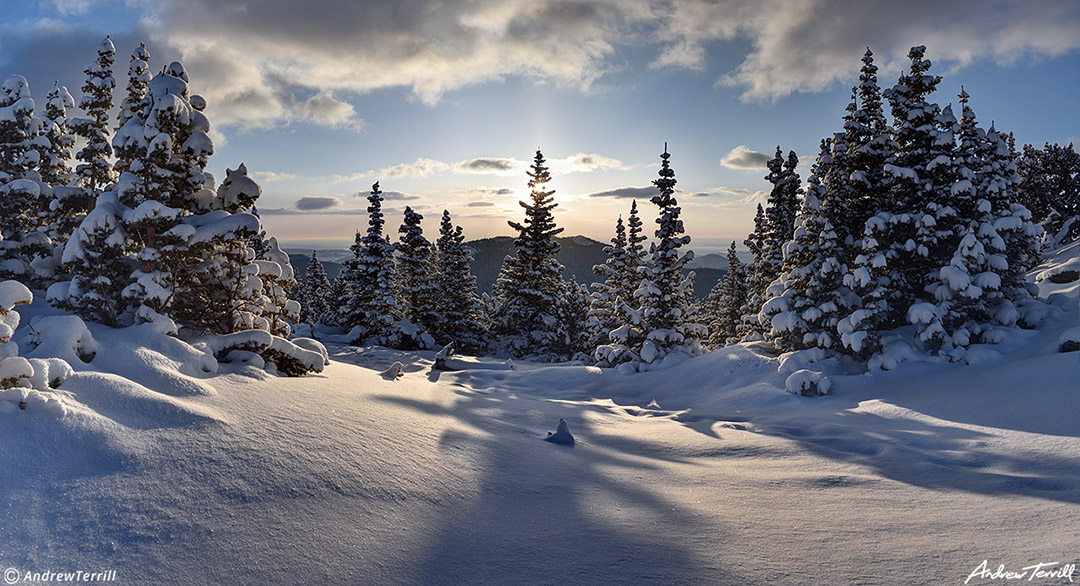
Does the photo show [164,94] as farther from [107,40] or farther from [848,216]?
[848,216]

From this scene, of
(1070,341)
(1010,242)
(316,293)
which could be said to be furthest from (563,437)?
(316,293)

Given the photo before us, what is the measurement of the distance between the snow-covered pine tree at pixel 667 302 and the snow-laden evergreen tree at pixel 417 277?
16.1 metres

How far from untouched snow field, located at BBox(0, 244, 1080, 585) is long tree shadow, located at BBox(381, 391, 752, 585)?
0.9 inches

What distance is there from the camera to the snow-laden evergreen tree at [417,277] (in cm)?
3120

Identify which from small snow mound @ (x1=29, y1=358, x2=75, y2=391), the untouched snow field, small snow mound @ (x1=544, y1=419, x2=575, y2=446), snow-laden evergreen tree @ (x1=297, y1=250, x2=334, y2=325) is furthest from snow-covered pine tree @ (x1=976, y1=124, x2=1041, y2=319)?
snow-laden evergreen tree @ (x1=297, y1=250, x2=334, y2=325)

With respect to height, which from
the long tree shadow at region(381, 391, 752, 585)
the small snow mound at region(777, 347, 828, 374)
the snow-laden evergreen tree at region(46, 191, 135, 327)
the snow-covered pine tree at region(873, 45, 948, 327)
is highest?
the snow-covered pine tree at region(873, 45, 948, 327)

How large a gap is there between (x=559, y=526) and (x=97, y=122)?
72.1 feet

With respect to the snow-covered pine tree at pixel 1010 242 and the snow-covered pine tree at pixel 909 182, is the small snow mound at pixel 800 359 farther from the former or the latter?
the snow-covered pine tree at pixel 1010 242

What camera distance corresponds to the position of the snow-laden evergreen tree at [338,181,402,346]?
27906 mm

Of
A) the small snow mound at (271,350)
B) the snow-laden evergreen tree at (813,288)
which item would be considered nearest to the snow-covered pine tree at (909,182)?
the snow-laden evergreen tree at (813,288)

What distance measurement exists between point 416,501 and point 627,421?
7.51m

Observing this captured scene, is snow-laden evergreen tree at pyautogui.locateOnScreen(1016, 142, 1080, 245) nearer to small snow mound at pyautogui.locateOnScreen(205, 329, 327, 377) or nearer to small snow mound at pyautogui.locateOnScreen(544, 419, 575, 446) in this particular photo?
small snow mound at pyautogui.locateOnScreen(544, 419, 575, 446)

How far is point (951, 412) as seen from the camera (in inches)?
384

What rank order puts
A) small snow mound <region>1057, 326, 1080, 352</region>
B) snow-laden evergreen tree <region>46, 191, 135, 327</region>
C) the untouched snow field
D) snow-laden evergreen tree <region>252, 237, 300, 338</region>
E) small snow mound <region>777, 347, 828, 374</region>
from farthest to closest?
1. small snow mound <region>777, 347, 828, 374</region>
2. snow-laden evergreen tree <region>252, 237, 300, 338</region>
3. small snow mound <region>1057, 326, 1080, 352</region>
4. snow-laden evergreen tree <region>46, 191, 135, 327</region>
5. the untouched snow field
